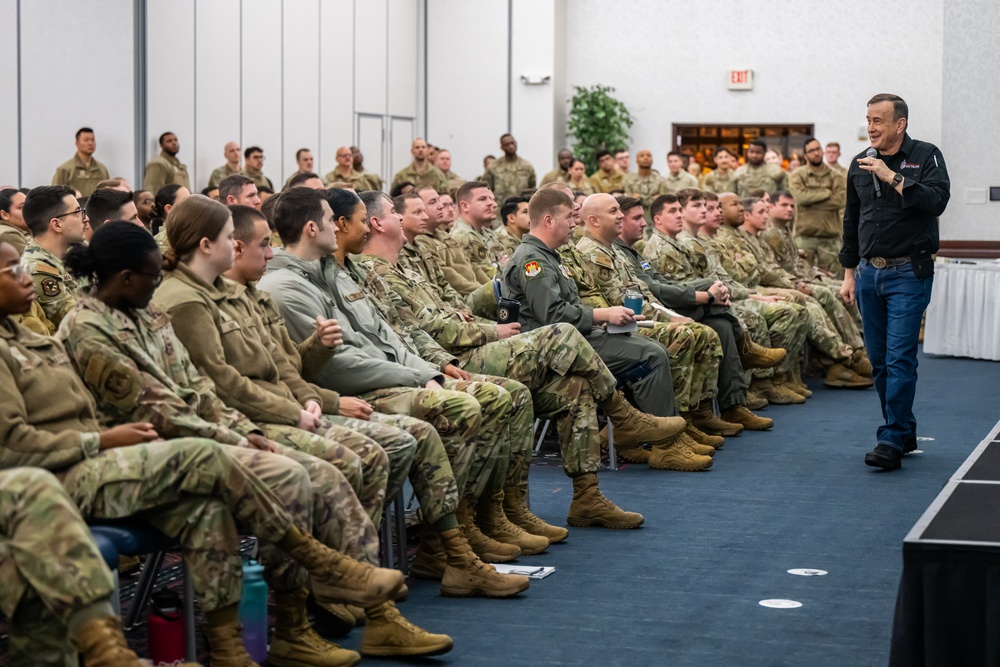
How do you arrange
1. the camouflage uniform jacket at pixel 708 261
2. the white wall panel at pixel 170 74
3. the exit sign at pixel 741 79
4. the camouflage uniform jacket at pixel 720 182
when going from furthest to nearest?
the exit sign at pixel 741 79
the camouflage uniform jacket at pixel 720 182
the white wall panel at pixel 170 74
the camouflage uniform jacket at pixel 708 261

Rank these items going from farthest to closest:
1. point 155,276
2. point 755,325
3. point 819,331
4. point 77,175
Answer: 1. point 77,175
2. point 819,331
3. point 755,325
4. point 155,276

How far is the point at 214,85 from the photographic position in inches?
550

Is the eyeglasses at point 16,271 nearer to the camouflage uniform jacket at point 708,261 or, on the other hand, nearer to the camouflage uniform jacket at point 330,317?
the camouflage uniform jacket at point 330,317

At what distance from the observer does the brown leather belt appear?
219 inches

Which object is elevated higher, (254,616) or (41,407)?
(41,407)

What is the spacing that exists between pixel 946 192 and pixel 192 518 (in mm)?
3720

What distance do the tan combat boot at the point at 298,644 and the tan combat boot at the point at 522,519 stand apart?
4.54 ft

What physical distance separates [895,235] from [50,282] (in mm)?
3390

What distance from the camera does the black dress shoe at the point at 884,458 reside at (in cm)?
577

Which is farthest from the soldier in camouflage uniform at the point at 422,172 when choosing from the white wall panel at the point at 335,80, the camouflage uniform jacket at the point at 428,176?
the white wall panel at the point at 335,80

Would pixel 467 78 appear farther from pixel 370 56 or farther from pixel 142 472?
pixel 142 472

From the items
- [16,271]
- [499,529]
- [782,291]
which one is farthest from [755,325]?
[16,271]

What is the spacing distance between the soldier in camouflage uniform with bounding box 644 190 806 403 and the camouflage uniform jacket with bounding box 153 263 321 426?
4.02m

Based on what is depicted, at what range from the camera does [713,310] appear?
7.09 m
